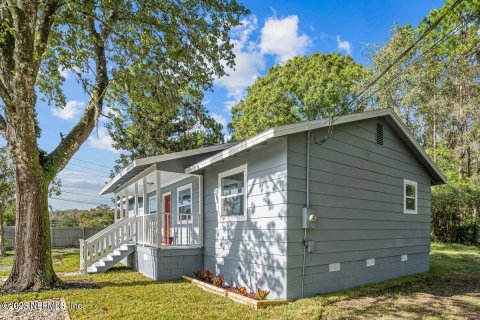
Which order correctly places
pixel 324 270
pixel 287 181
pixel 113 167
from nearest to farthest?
pixel 287 181 < pixel 324 270 < pixel 113 167

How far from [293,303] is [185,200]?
21.0 ft

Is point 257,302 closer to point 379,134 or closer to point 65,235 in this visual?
point 379,134

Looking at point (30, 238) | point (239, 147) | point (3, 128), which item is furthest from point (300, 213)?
point (3, 128)

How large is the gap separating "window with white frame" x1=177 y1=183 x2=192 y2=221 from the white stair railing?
5.47 ft

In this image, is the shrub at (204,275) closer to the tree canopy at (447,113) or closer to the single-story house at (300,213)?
the single-story house at (300,213)

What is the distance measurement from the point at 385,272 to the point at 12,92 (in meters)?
9.37

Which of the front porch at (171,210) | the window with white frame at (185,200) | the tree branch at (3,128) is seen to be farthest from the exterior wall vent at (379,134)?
the tree branch at (3,128)

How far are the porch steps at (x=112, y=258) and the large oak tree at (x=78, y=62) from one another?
2372 millimetres

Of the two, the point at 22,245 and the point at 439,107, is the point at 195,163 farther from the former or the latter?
the point at 439,107

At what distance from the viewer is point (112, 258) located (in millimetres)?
10258

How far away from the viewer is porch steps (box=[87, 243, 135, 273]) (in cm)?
999

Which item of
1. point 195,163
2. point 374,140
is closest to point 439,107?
point 374,140

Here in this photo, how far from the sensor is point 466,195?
1644cm

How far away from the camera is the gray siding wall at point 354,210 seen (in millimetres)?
6473
